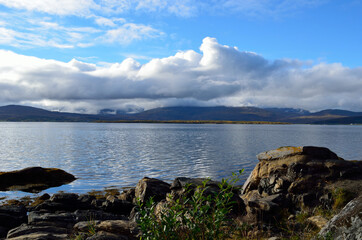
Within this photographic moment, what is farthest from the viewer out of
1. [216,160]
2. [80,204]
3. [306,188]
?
[216,160]

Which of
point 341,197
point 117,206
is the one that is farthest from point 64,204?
point 341,197

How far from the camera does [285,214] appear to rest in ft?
54.7

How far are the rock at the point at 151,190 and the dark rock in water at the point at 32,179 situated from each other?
50.9 ft

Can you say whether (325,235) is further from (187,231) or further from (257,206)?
(257,206)

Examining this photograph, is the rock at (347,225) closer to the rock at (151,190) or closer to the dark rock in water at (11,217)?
the rock at (151,190)

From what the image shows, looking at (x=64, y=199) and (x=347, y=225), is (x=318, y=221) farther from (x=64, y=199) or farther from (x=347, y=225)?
(x=64, y=199)

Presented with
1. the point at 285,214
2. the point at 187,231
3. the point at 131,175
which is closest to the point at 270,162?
the point at 285,214

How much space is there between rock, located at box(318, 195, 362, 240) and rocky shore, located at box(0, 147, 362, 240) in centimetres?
5

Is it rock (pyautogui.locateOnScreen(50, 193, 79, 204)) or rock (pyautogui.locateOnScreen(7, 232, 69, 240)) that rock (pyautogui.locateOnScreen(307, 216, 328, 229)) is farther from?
rock (pyautogui.locateOnScreen(50, 193, 79, 204))

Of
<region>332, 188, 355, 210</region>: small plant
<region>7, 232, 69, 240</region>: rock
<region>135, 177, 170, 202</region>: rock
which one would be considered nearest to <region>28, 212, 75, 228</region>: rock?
<region>7, 232, 69, 240</region>: rock

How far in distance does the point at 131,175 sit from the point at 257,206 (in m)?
26.2

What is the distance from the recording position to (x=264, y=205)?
52.1 feet

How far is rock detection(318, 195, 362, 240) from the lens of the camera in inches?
280

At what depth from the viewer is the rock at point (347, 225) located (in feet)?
23.4
